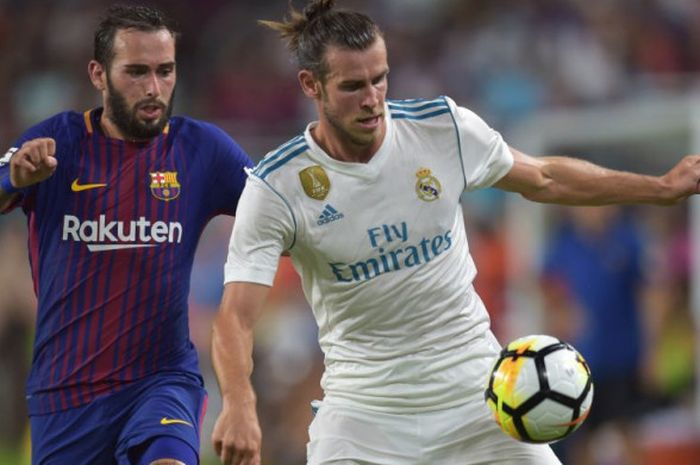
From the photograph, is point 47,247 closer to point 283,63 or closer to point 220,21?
point 283,63

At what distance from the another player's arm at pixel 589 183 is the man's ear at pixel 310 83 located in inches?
31.8

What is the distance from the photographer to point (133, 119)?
637 cm

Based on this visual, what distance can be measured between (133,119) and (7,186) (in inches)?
23.1

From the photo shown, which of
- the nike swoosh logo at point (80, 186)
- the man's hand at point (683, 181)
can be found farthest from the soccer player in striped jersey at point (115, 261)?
the man's hand at point (683, 181)

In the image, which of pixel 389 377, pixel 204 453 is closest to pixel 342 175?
pixel 389 377

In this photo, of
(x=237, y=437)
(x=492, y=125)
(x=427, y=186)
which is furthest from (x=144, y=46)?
(x=492, y=125)

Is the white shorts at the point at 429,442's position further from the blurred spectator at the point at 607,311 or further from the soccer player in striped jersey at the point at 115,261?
the blurred spectator at the point at 607,311

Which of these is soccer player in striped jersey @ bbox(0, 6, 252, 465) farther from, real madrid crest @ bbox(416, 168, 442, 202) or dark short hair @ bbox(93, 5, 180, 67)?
real madrid crest @ bbox(416, 168, 442, 202)

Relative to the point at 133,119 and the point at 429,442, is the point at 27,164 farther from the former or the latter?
the point at 429,442

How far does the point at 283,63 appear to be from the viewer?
634 inches

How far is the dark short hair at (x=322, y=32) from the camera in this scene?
19.5 ft

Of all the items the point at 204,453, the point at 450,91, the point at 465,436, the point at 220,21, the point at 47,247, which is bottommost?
the point at 204,453

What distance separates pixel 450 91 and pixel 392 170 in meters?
9.60

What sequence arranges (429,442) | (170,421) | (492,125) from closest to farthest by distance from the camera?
1. (429,442)
2. (170,421)
3. (492,125)
